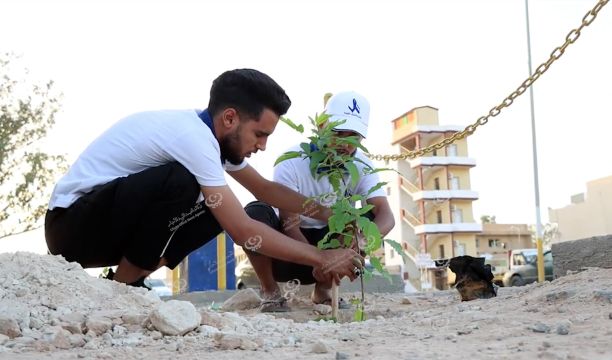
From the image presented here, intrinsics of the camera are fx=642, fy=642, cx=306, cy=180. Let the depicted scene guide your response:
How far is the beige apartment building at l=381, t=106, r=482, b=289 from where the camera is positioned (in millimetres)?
34594

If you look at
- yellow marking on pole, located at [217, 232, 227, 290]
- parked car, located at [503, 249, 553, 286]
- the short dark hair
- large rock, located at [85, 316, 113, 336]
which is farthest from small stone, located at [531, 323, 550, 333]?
parked car, located at [503, 249, 553, 286]

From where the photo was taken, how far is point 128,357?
185cm

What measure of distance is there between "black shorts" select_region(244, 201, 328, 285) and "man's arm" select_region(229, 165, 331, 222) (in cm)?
13

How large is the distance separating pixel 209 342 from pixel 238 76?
132 cm

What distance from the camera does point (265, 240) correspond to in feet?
8.87

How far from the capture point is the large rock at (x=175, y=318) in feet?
6.89

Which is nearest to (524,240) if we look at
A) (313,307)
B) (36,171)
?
(36,171)

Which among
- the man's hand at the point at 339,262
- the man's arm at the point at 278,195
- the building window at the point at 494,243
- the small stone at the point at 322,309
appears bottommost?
the small stone at the point at 322,309

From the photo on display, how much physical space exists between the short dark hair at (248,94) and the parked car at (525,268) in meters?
17.6

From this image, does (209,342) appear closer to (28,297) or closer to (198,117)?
(28,297)

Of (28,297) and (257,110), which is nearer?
(28,297)

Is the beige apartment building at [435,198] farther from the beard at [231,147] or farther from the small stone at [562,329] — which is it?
the small stone at [562,329]

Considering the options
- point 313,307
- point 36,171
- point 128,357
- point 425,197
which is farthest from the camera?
point 425,197

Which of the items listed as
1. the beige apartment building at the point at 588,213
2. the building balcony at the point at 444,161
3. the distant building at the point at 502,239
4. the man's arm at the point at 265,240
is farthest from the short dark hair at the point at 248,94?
the distant building at the point at 502,239
